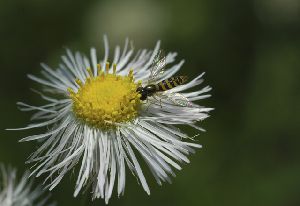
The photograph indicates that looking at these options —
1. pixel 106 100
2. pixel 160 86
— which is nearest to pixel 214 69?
pixel 160 86

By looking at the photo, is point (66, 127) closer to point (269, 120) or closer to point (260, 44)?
point (269, 120)

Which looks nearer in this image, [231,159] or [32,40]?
[231,159]

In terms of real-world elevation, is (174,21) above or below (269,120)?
above

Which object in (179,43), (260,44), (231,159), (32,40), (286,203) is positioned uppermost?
(32,40)

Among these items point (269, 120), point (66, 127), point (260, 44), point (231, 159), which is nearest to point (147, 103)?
point (66, 127)

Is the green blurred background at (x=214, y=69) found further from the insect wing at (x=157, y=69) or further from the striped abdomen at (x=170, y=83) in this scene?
the striped abdomen at (x=170, y=83)

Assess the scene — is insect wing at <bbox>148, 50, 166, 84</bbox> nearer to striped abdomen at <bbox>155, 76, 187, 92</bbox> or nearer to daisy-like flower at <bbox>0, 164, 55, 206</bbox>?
striped abdomen at <bbox>155, 76, 187, 92</bbox>

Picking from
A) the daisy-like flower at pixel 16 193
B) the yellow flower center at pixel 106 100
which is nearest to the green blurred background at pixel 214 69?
the daisy-like flower at pixel 16 193
